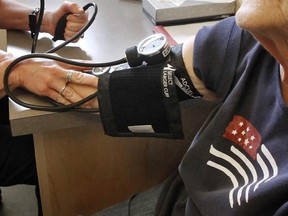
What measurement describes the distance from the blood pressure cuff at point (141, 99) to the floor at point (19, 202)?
970 millimetres

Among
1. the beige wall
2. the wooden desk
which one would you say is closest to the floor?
the wooden desk

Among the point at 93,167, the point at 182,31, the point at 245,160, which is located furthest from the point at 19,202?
the point at 245,160

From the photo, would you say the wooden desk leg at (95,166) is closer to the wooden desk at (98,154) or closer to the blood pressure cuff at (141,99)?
the wooden desk at (98,154)

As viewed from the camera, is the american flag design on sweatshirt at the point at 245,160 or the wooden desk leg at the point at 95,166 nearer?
the american flag design on sweatshirt at the point at 245,160

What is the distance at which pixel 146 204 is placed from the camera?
3.06 ft

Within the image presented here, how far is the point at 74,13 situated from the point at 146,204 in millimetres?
470

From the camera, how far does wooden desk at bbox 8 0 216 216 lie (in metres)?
0.95

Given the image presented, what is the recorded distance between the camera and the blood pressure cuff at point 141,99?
830 mm

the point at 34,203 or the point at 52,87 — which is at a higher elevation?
the point at 52,87

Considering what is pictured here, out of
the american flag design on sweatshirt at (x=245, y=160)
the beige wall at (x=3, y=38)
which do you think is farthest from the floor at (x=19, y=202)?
the american flag design on sweatshirt at (x=245, y=160)

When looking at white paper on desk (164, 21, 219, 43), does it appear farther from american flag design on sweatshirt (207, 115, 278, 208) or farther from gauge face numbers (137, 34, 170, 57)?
american flag design on sweatshirt (207, 115, 278, 208)

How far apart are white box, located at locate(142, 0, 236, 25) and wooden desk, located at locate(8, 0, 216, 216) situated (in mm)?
40

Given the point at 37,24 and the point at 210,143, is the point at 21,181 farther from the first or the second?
the point at 210,143

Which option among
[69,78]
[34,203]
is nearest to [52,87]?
[69,78]
